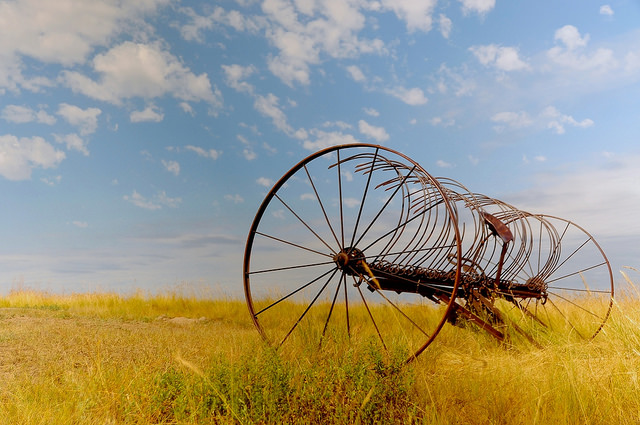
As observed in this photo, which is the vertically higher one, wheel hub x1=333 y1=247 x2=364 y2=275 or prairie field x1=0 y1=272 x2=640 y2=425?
wheel hub x1=333 y1=247 x2=364 y2=275

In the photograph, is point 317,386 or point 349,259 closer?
point 317,386

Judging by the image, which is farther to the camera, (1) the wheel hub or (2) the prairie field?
(1) the wheel hub

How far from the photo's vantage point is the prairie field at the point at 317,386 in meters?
2.58

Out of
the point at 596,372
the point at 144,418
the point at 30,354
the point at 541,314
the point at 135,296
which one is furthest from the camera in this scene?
the point at 135,296

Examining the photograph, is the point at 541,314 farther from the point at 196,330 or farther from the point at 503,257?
the point at 196,330

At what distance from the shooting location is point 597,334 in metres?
5.54

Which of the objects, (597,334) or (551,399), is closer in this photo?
(551,399)

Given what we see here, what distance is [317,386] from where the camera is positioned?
2701mm

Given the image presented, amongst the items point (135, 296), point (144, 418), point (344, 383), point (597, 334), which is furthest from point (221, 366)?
point (135, 296)

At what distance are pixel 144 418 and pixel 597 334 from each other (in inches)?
200

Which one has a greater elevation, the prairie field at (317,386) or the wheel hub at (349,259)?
the wheel hub at (349,259)

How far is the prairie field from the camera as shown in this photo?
8.45ft

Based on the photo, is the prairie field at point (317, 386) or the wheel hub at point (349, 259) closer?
the prairie field at point (317, 386)

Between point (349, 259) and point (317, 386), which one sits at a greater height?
point (349, 259)
